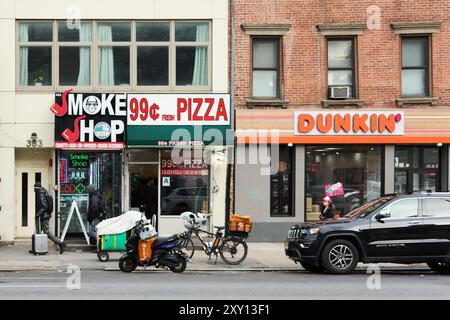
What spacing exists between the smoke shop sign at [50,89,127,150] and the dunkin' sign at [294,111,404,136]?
17.2ft

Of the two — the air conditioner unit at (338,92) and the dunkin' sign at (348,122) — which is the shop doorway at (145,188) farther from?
the air conditioner unit at (338,92)

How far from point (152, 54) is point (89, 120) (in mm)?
2736

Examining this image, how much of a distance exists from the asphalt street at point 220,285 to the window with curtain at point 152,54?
24.4 feet

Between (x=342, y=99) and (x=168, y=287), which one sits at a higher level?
(x=342, y=99)

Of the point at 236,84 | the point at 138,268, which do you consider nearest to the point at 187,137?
the point at 236,84

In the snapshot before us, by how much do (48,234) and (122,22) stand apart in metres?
6.60

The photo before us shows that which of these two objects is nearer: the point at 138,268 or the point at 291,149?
the point at 138,268

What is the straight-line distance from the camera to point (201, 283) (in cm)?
1352

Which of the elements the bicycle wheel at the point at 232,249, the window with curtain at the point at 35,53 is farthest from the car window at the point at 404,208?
the window with curtain at the point at 35,53

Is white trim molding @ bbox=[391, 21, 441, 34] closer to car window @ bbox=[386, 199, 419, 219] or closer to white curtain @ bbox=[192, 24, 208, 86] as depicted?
white curtain @ bbox=[192, 24, 208, 86]

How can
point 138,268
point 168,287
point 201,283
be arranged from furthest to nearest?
point 138,268
point 201,283
point 168,287

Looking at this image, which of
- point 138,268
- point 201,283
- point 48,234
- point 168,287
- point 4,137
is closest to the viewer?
point 168,287

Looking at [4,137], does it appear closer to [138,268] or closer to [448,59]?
[138,268]

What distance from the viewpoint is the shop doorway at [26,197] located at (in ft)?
69.7
